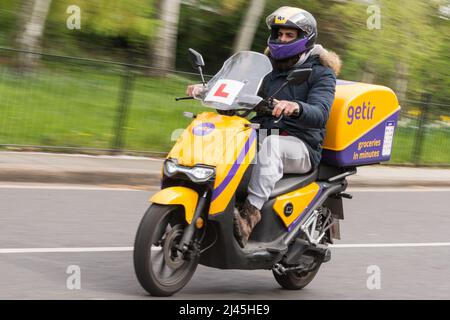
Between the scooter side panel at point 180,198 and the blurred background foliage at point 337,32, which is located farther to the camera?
the blurred background foliage at point 337,32

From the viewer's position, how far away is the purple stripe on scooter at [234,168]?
20.7 ft

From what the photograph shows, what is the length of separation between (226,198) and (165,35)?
16.9 meters

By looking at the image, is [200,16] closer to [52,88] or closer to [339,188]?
[52,88]

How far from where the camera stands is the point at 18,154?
41.2 feet

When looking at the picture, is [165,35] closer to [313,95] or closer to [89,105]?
[89,105]

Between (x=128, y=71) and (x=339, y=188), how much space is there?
290 inches

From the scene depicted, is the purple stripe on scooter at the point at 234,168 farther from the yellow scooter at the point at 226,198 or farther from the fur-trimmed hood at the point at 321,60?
the fur-trimmed hood at the point at 321,60

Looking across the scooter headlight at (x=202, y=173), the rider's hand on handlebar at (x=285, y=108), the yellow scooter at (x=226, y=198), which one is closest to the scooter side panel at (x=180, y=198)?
the yellow scooter at (x=226, y=198)

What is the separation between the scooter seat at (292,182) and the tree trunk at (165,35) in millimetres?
15374

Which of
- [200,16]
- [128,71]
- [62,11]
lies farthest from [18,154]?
[200,16]

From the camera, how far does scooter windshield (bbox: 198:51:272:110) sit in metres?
6.47

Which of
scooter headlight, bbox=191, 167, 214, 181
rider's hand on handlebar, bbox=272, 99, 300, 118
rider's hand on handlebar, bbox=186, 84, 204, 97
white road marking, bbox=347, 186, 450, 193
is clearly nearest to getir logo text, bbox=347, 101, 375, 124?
rider's hand on handlebar, bbox=272, 99, 300, 118

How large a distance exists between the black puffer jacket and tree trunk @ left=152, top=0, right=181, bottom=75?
15351 millimetres

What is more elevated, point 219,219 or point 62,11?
point 219,219
